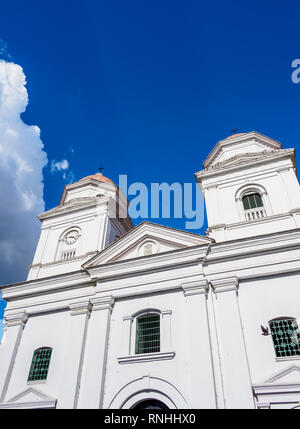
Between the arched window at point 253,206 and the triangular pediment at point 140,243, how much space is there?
124 inches

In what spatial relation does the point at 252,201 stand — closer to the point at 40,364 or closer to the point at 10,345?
the point at 40,364

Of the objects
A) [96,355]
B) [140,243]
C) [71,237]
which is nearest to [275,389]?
[96,355]

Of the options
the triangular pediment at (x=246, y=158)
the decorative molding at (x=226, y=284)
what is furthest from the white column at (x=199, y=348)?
the triangular pediment at (x=246, y=158)

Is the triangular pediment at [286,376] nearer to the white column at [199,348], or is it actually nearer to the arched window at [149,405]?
the white column at [199,348]

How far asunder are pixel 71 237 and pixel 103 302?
18.5ft

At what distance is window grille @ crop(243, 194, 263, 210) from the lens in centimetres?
1446

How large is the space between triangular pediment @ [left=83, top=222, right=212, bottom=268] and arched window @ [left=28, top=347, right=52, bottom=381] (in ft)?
12.7

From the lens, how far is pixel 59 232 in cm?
1795

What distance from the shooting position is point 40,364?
1289cm

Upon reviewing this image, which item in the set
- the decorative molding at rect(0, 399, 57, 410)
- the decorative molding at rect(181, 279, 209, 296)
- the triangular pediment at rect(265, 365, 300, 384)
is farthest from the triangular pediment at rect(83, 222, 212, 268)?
the triangular pediment at rect(265, 365, 300, 384)

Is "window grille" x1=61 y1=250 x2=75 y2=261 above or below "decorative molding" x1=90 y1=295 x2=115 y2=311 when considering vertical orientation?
above

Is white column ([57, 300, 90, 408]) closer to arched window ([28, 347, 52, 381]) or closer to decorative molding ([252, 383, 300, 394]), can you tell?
arched window ([28, 347, 52, 381])

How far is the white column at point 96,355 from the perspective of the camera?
11.0m
